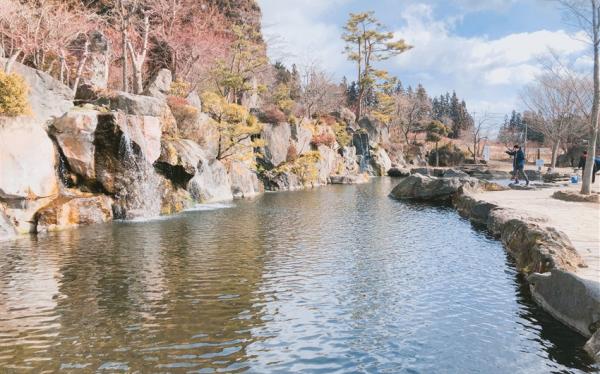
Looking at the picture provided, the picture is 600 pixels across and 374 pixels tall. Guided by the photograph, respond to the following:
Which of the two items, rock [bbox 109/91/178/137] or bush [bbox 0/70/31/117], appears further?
rock [bbox 109/91/178/137]

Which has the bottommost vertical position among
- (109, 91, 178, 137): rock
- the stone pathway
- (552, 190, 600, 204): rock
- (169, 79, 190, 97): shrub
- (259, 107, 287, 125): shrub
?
the stone pathway

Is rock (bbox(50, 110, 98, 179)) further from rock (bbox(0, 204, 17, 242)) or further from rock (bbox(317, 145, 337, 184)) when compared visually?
rock (bbox(317, 145, 337, 184))

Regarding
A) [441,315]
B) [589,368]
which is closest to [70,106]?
[441,315]

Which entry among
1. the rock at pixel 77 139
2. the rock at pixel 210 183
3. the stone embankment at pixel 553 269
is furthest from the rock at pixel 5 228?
the stone embankment at pixel 553 269

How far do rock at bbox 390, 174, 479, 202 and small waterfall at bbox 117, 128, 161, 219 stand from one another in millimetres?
16539

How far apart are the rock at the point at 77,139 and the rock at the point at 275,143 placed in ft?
65.7

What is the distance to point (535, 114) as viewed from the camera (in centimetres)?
5206

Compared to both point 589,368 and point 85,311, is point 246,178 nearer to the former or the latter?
point 85,311

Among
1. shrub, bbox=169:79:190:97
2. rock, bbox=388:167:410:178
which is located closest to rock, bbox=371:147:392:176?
rock, bbox=388:167:410:178

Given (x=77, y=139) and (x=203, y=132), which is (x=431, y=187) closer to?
(x=203, y=132)

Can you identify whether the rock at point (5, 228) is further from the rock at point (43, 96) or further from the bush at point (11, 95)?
the rock at point (43, 96)

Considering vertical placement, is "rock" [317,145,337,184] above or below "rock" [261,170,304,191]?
above

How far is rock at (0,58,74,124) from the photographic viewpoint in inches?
739

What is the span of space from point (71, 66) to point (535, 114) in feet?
160
